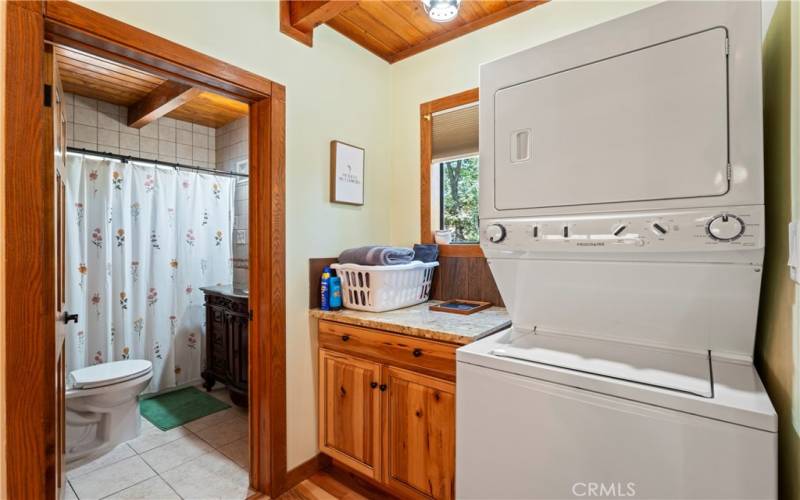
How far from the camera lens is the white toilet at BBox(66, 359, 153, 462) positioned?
2176 mm

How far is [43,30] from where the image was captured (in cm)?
117

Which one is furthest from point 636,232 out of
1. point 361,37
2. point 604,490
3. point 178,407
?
point 178,407

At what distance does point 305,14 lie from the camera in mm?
1785

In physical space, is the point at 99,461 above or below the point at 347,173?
below

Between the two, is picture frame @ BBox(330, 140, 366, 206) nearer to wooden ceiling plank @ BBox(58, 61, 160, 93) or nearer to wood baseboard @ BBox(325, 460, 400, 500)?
wood baseboard @ BBox(325, 460, 400, 500)

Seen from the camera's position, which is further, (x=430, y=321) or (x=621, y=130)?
(x=430, y=321)

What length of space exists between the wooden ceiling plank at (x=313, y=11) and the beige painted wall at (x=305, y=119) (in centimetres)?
9

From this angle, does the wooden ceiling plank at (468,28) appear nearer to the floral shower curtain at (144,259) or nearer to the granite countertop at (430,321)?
the granite countertop at (430,321)

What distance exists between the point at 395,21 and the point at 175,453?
276cm

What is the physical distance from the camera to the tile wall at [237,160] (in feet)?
10.9

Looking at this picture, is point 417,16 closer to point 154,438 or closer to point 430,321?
point 430,321

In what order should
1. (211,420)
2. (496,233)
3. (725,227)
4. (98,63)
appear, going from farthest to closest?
(211,420) < (98,63) < (496,233) < (725,227)

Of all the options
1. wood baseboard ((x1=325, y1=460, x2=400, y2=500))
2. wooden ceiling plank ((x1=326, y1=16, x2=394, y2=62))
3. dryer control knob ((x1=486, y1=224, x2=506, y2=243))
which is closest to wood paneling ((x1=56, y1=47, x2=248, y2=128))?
wooden ceiling plank ((x1=326, y1=16, x2=394, y2=62))

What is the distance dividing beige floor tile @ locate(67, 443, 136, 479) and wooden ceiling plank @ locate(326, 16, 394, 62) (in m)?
2.72
